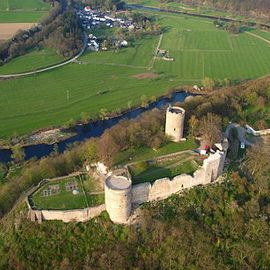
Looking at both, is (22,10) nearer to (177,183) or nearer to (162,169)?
(162,169)

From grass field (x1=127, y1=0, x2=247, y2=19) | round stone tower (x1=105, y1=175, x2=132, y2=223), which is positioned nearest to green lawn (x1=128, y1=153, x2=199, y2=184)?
round stone tower (x1=105, y1=175, x2=132, y2=223)

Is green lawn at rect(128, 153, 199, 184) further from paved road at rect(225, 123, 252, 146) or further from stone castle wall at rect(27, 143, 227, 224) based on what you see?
paved road at rect(225, 123, 252, 146)

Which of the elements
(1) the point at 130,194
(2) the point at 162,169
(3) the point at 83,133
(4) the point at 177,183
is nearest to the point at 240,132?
(2) the point at 162,169

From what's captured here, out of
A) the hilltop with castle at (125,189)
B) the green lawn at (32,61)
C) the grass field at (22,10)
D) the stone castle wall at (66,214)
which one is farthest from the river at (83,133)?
the grass field at (22,10)

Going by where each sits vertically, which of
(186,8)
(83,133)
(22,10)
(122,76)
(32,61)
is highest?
(22,10)

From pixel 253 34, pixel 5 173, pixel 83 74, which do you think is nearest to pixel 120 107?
pixel 83 74
